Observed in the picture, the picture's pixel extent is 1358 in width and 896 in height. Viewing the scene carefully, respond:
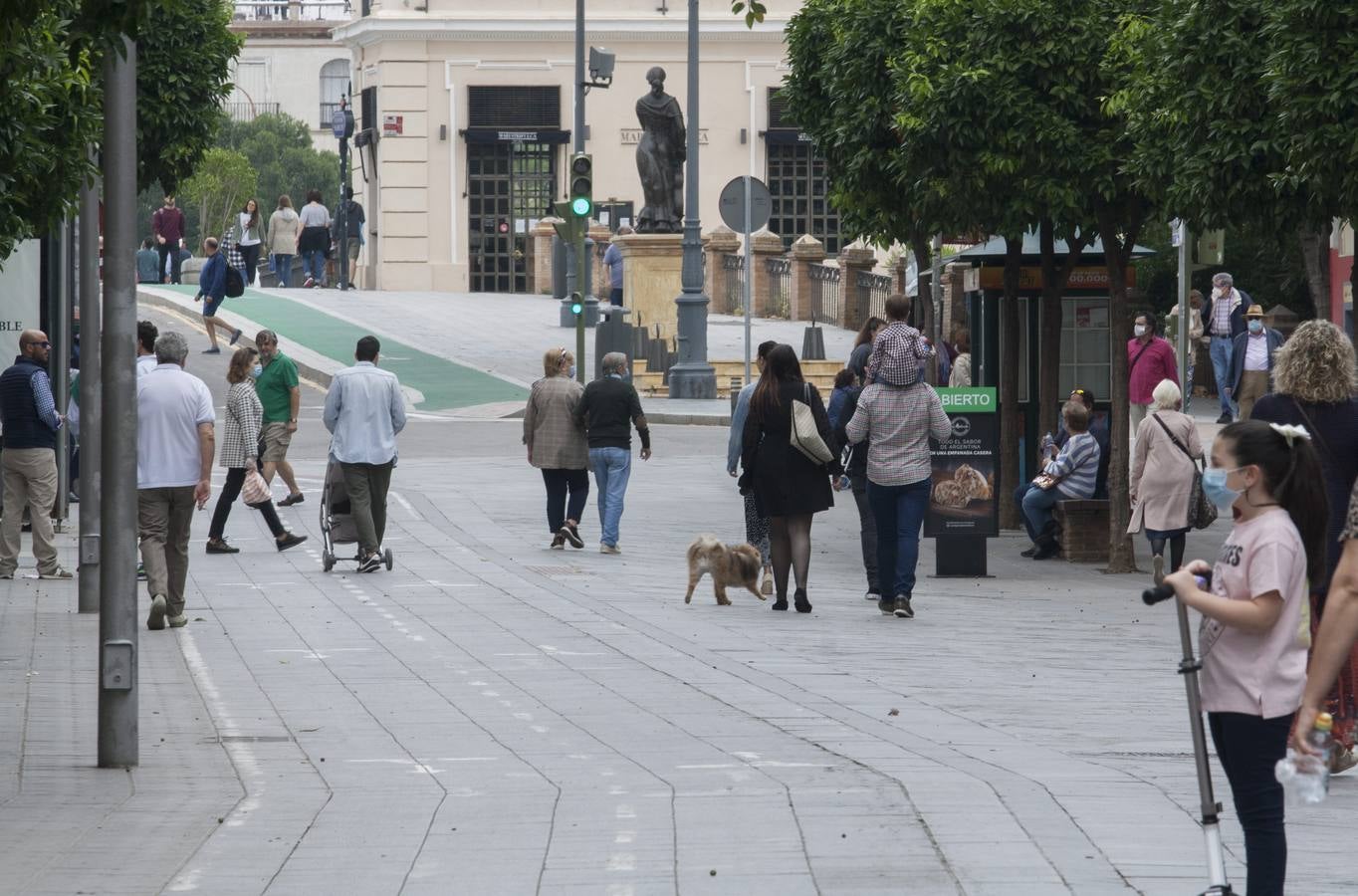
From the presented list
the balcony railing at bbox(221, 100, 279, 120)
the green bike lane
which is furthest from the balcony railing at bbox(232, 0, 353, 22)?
the green bike lane

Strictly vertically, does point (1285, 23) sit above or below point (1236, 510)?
above

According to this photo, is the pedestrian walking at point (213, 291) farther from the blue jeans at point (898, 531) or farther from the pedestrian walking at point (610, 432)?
the blue jeans at point (898, 531)

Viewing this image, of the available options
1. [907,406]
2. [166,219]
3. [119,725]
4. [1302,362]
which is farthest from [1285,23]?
[166,219]

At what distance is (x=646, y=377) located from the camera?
112 feet

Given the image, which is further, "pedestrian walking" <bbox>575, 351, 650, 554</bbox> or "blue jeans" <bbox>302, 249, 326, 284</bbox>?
"blue jeans" <bbox>302, 249, 326, 284</bbox>

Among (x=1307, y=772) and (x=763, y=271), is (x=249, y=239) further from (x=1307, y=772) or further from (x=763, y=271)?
(x=1307, y=772)

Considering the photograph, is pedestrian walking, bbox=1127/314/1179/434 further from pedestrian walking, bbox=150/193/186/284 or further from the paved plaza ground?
pedestrian walking, bbox=150/193/186/284

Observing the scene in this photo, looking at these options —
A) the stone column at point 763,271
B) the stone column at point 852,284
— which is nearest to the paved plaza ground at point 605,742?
the stone column at point 852,284

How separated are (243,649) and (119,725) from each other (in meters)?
3.58

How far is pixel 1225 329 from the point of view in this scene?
97.2ft

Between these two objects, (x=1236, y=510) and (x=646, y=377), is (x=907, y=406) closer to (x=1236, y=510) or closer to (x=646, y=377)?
(x=1236, y=510)

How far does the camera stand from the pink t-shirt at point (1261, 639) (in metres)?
5.75

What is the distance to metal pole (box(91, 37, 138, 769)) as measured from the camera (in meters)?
8.71

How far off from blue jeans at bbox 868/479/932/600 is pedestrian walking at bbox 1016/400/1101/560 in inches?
154
